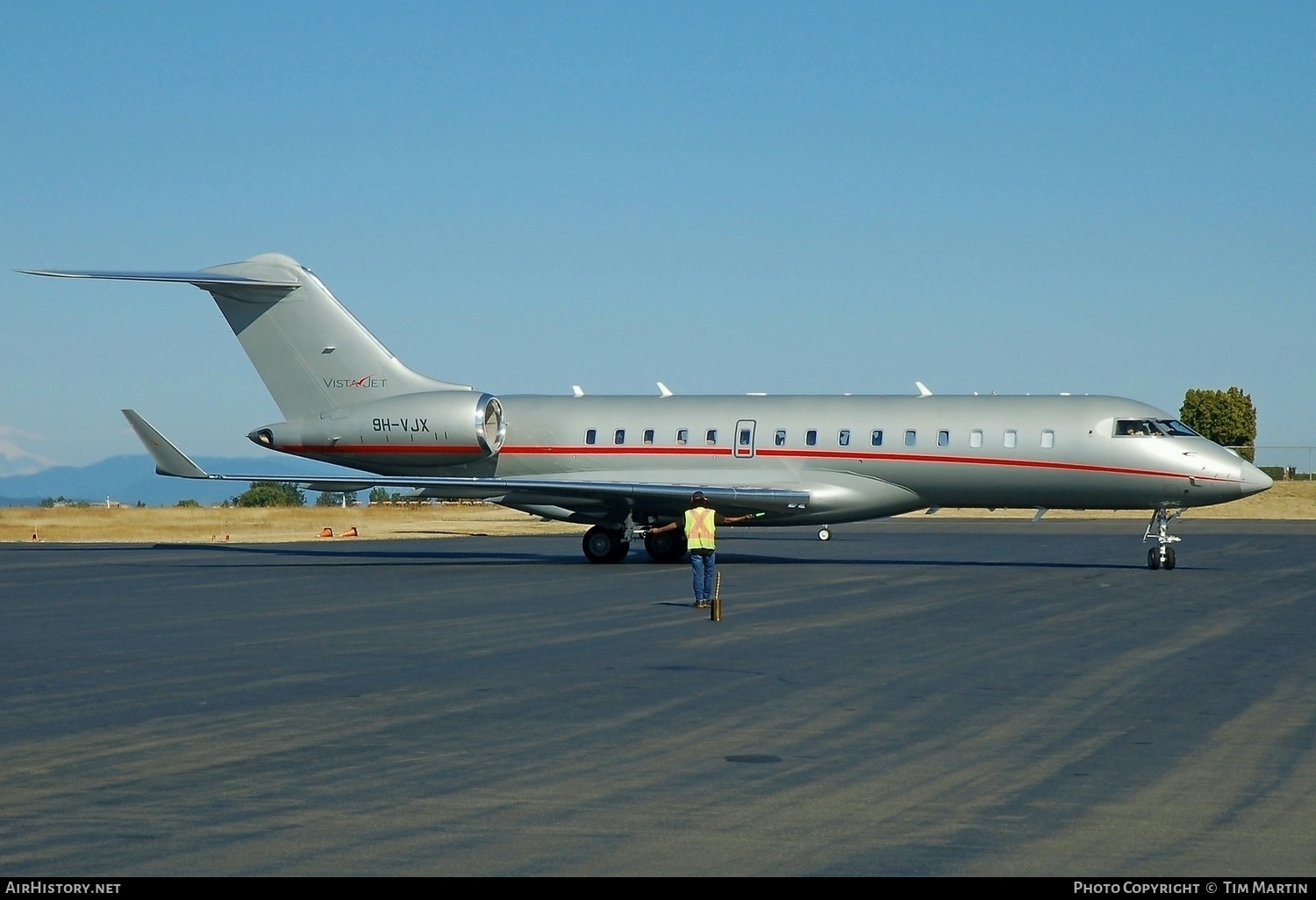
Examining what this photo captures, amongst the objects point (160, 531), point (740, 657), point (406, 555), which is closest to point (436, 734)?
point (740, 657)

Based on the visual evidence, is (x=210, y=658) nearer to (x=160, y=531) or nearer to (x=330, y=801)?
(x=330, y=801)

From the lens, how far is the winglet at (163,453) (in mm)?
27500

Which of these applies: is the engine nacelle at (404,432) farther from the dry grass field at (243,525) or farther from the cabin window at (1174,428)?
the cabin window at (1174,428)

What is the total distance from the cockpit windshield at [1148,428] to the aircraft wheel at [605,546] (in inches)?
376

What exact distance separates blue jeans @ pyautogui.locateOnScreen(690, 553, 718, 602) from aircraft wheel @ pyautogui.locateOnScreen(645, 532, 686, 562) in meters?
9.19

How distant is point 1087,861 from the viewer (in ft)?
22.9

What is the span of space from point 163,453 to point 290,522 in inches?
983

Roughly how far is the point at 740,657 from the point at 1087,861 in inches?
315

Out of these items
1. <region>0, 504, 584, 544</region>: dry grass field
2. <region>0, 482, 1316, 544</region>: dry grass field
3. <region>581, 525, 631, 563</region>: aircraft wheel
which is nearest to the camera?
<region>581, 525, 631, 563</region>: aircraft wheel

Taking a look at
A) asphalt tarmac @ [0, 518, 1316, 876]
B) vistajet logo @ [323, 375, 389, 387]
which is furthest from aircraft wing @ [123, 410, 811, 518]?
asphalt tarmac @ [0, 518, 1316, 876]

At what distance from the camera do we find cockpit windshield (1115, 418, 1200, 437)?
27.8 metres

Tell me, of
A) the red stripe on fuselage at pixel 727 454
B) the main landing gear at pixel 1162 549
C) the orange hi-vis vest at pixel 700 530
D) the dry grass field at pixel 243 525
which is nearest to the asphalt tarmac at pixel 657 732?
the orange hi-vis vest at pixel 700 530

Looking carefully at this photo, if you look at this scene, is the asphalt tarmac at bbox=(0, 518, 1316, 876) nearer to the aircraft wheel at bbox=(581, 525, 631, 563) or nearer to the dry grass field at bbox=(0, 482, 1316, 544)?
the aircraft wheel at bbox=(581, 525, 631, 563)

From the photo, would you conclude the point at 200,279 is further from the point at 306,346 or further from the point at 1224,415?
the point at 1224,415
